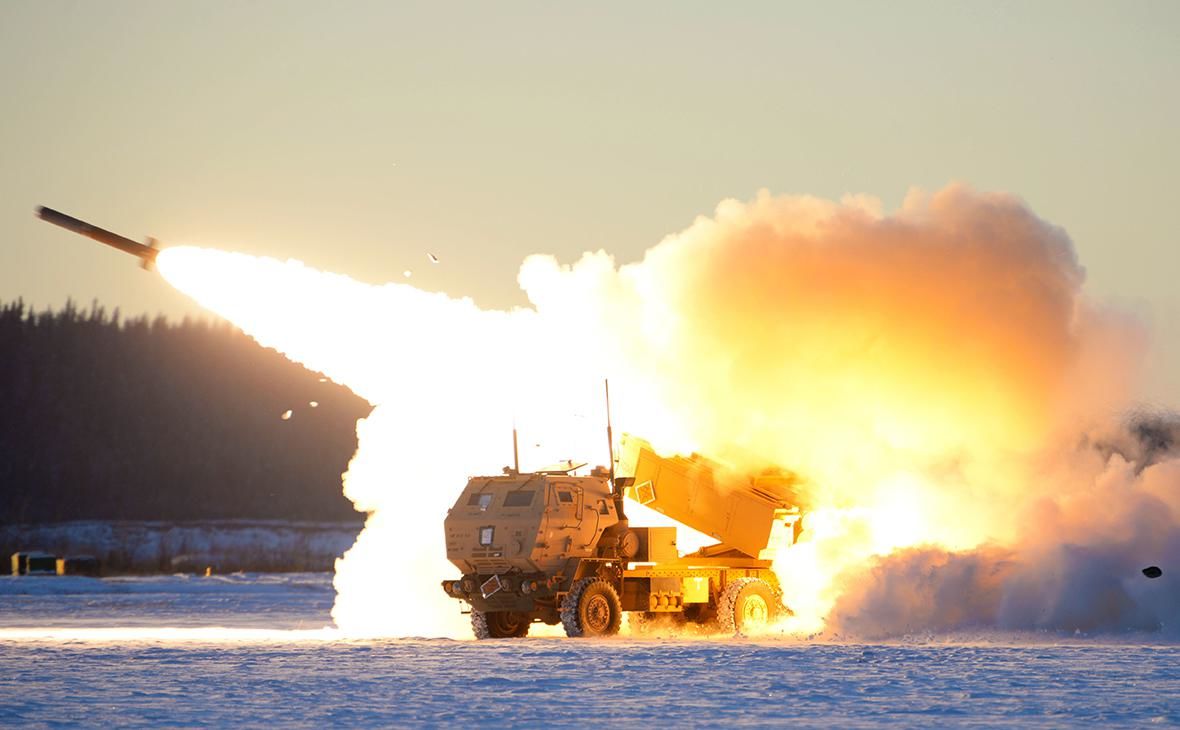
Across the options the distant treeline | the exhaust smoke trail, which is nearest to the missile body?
the exhaust smoke trail

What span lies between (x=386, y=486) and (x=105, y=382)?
8964 centimetres

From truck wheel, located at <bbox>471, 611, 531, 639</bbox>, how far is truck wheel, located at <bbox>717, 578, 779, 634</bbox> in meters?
3.32

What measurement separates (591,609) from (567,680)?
7194 millimetres

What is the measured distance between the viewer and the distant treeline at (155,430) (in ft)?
376

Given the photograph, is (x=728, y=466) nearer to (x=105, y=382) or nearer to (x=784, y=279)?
(x=784, y=279)

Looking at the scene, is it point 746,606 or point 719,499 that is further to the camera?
point 719,499

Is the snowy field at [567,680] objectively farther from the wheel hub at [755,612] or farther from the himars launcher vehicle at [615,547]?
the wheel hub at [755,612]

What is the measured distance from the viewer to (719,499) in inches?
1294

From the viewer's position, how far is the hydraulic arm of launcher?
32750 mm

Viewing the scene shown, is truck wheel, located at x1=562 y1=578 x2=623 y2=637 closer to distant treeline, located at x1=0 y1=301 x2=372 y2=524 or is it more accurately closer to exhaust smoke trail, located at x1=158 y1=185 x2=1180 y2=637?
exhaust smoke trail, located at x1=158 y1=185 x2=1180 y2=637

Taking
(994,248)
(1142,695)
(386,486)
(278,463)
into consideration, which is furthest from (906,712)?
(278,463)

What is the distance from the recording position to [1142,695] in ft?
72.6

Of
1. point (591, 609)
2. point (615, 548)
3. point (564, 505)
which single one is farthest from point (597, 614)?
point (564, 505)

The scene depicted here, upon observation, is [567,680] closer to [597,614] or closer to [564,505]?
[597,614]
